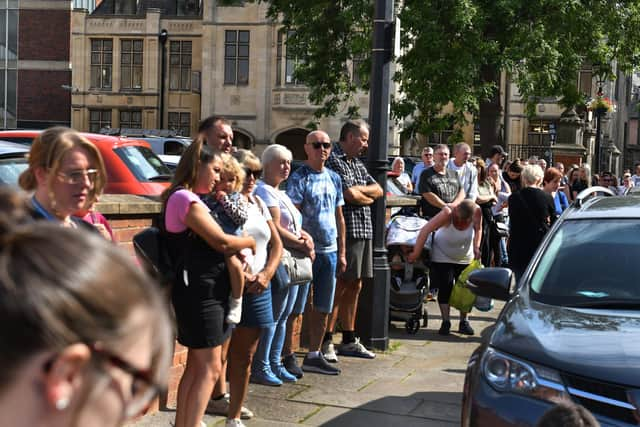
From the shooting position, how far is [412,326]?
9.91 m

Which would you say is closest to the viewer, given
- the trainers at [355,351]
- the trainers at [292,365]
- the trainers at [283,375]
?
the trainers at [283,375]

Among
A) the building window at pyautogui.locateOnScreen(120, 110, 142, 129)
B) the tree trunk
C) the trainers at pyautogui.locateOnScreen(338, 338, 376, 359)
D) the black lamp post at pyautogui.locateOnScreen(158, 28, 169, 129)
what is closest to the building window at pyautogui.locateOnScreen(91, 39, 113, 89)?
the building window at pyautogui.locateOnScreen(120, 110, 142, 129)

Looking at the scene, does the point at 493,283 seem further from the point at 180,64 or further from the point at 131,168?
the point at 180,64

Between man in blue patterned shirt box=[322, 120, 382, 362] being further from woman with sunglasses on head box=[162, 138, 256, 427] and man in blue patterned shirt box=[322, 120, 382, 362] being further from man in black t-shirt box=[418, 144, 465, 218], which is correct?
woman with sunglasses on head box=[162, 138, 256, 427]

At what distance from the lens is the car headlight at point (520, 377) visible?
14.9 feet

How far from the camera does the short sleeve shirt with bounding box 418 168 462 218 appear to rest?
11094mm

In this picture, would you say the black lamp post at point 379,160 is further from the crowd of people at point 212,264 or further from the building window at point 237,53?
the building window at point 237,53

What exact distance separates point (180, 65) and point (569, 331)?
1892 inches

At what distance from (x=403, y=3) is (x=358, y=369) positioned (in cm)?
1659

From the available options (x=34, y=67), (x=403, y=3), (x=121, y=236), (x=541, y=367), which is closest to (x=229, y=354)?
(x=121, y=236)

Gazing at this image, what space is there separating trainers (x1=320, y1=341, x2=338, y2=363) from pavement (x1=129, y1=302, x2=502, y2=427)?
0.10 meters

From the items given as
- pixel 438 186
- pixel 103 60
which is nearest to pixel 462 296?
pixel 438 186

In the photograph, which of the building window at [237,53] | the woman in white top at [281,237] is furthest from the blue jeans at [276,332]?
the building window at [237,53]

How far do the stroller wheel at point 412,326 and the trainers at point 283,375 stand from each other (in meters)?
2.69
